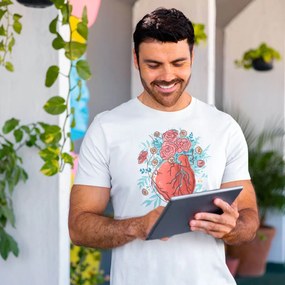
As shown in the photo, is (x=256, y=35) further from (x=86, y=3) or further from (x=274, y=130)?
(x=86, y=3)

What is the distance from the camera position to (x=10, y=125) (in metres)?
3.04

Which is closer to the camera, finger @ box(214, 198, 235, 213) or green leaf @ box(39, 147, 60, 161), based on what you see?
finger @ box(214, 198, 235, 213)

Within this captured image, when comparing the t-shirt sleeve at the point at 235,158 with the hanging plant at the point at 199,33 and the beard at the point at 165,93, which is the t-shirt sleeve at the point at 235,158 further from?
the hanging plant at the point at 199,33

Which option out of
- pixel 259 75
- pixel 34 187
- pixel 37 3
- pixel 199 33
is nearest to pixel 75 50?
pixel 37 3

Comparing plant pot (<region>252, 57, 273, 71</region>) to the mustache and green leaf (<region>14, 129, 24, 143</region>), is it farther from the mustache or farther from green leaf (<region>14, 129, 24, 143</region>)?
the mustache

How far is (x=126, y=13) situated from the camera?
223 inches

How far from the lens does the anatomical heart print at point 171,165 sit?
1863 mm

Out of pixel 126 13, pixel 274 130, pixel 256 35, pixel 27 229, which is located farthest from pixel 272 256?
pixel 27 229

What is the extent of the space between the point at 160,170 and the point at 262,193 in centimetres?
494

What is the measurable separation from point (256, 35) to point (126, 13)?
6.24 ft

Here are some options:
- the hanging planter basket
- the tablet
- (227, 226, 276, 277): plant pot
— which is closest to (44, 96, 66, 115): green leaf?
the hanging planter basket

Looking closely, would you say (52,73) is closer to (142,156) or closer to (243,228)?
(142,156)

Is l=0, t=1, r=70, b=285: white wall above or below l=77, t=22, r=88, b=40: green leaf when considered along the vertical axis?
below

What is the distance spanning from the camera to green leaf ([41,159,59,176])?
110 inches
